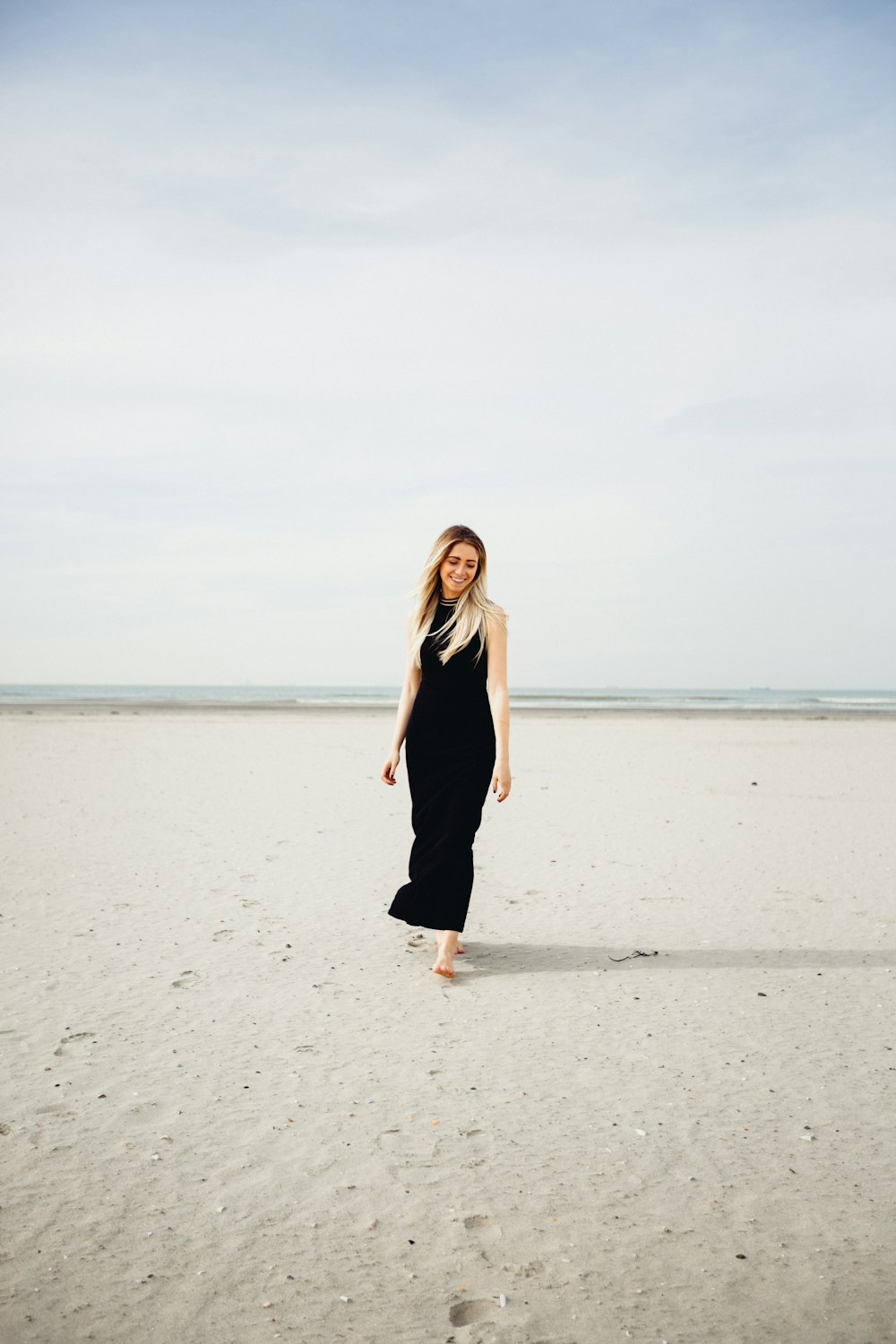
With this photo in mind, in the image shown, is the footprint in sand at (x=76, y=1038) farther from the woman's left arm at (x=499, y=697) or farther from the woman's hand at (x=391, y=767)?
the woman's left arm at (x=499, y=697)

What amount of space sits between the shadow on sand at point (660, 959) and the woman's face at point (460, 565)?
1960 mm

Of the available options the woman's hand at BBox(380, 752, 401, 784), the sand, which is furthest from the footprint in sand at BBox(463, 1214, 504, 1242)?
the woman's hand at BBox(380, 752, 401, 784)

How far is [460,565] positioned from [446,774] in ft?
3.55

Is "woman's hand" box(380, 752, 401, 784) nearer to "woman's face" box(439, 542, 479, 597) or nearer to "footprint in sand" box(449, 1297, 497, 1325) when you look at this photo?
"woman's face" box(439, 542, 479, 597)

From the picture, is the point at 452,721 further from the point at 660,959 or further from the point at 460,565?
the point at 660,959

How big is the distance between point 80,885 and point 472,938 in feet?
9.18

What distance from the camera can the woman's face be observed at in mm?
4664

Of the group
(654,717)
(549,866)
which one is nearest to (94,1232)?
(549,866)

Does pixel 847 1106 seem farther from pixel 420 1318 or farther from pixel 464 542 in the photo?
pixel 464 542

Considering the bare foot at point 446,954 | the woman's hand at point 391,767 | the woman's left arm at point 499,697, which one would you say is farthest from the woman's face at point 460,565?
the bare foot at point 446,954

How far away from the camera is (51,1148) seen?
2.81 m

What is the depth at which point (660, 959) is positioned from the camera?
4785 millimetres

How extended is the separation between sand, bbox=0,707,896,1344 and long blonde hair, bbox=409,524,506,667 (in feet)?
5.56

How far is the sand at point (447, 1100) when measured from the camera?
87.3 inches
